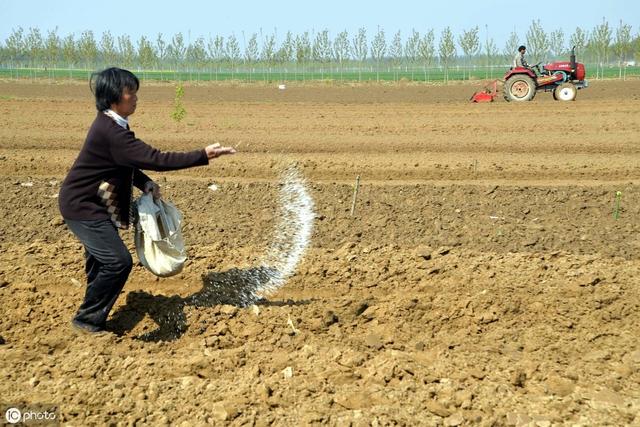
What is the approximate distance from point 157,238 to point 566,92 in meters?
17.5

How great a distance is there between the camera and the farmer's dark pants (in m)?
4.63

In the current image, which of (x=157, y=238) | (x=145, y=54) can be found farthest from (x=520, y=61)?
(x=145, y=54)

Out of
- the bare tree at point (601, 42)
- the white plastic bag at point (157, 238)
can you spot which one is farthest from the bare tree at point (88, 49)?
the white plastic bag at point (157, 238)

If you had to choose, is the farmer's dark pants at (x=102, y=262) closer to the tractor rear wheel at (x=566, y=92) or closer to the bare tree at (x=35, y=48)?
the tractor rear wheel at (x=566, y=92)

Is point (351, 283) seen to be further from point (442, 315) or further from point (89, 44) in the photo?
point (89, 44)

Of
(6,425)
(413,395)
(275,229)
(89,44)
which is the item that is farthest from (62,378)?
(89,44)

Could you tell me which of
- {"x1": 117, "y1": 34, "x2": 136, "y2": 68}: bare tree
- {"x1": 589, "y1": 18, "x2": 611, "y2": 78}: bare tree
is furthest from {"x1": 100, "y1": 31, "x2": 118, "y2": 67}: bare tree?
{"x1": 589, "y1": 18, "x2": 611, "y2": 78}: bare tree

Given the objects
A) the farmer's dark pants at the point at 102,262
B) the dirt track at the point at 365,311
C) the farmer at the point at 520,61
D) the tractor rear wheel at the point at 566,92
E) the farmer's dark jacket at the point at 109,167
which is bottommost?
the dirt track at the point at 365,311

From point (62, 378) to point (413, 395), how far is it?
208cm

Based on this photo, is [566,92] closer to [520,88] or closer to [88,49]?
[520,88]

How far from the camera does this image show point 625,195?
8.40 meters

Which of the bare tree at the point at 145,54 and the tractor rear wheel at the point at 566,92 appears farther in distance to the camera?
the bare tree at the point at 145,54

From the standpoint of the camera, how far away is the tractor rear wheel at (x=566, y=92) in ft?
65.4

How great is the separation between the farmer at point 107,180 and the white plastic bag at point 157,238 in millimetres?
96
